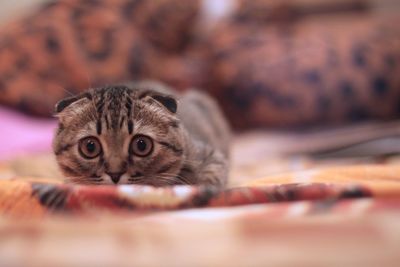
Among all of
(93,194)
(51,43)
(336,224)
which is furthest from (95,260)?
(51,43)

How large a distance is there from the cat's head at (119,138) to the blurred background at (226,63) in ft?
3.29

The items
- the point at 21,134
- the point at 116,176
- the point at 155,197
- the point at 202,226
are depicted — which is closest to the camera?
the point at 202,226

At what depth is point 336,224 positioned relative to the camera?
1.93ft

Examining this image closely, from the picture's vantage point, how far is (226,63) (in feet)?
7.72

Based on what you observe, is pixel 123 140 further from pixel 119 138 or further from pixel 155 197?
pixel 155 197

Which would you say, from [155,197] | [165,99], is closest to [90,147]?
[165,99]

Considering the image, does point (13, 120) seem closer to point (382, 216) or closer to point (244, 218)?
point (244, 218)

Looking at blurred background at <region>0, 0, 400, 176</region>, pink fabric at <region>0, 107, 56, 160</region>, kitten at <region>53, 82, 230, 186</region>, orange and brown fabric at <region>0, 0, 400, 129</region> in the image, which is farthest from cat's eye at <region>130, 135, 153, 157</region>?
orange and brown fabric at <region>0, 0, 400, 129</region>

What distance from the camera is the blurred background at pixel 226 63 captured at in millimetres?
2160

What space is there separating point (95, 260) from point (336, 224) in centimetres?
32

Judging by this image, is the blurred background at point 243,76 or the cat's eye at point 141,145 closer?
the cat's eye at point 141,145

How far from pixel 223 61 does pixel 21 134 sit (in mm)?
1104

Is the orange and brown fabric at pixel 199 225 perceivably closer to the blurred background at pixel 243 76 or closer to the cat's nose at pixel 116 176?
the blurred background at pixel 243 76

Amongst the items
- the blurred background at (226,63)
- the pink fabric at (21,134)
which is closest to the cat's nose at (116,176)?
the pink fabric at (21,134)
